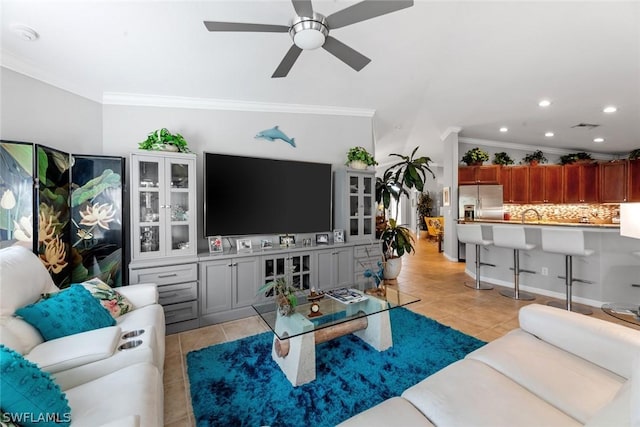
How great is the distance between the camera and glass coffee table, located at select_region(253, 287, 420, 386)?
6.60 feet

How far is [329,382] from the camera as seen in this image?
203 cm

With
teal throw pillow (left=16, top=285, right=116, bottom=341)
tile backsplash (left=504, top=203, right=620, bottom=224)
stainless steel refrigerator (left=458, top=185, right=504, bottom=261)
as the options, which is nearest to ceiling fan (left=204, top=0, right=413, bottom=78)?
Result: teal throw pillow (left=16, top=285, right=116, bottom=341)

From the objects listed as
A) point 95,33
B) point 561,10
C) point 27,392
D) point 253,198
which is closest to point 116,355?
point 27,392

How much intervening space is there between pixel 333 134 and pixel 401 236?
2137 millimetres

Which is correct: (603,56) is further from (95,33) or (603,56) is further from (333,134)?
(95,33)

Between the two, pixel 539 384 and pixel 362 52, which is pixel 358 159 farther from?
pixel 539 384

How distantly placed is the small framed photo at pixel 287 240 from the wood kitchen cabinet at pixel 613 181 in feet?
25.0

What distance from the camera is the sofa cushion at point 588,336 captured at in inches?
55.3

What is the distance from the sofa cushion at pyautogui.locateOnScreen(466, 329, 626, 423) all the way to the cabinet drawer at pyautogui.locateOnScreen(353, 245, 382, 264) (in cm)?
256

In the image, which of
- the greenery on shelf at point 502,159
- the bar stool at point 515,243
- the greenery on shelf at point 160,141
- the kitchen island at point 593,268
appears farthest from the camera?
the greenery on shelf at point 502,159

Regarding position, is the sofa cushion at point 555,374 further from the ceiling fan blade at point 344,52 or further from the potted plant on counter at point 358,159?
the potted plant on counter at point 358,159

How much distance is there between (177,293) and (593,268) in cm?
509

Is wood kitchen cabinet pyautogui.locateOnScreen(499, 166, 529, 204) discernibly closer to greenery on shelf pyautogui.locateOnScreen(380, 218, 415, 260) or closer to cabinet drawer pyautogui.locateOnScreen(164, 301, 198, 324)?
→ greenery on shelf pyautogui.locateOnScreen(380, 218, 415, 260)

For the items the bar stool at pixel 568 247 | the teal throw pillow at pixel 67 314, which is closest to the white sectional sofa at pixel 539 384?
the teal throw pillow at pixel 67 314
